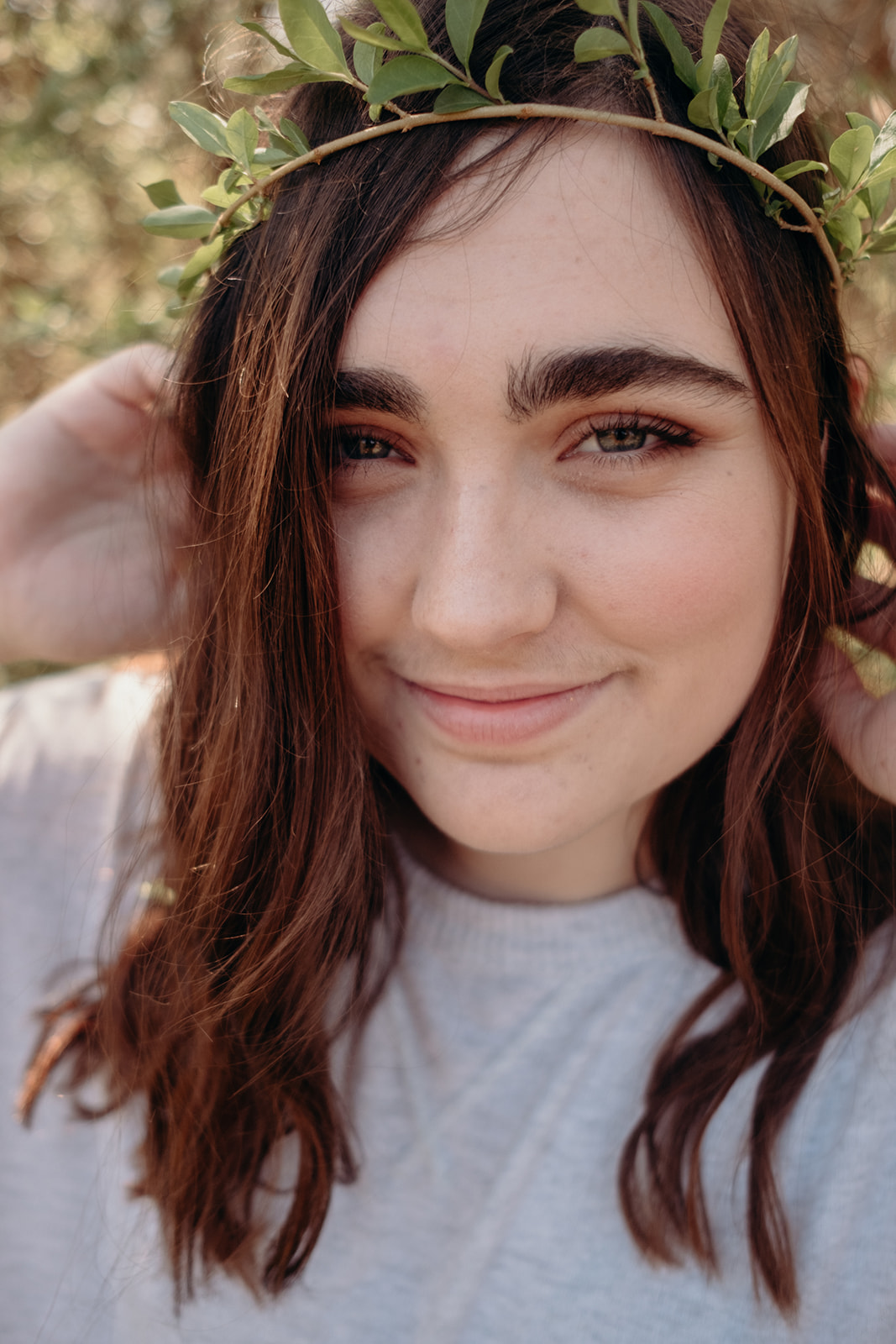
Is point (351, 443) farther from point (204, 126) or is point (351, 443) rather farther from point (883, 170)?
point (883, 170)

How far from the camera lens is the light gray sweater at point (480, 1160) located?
1350mm

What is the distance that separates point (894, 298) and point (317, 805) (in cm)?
166

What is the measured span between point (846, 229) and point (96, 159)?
91.8 inches

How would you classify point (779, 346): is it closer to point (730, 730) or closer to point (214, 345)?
point (730, 730)

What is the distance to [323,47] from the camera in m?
1.11

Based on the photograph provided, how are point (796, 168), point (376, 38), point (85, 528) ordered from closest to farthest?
point (376, 38)
point (796, 168)
point (85, 528)

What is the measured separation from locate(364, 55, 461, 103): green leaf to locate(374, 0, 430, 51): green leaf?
0.01m

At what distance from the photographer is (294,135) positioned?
3.89 feet

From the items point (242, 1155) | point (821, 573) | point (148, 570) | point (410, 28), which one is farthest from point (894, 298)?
point (242, 1155)

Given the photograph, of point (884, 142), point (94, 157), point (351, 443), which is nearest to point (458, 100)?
point (351, 443)

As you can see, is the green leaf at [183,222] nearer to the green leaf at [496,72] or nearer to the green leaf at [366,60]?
the green leaf at [366,60]

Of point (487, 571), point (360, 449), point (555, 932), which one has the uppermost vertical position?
point (360, 449)

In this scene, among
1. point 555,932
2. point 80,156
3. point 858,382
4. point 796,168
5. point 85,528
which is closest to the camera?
point 796,168

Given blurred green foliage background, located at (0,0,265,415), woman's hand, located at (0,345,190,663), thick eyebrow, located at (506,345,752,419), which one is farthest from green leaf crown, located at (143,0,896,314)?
blurred green foliage background, located at (0,0,265,415)
